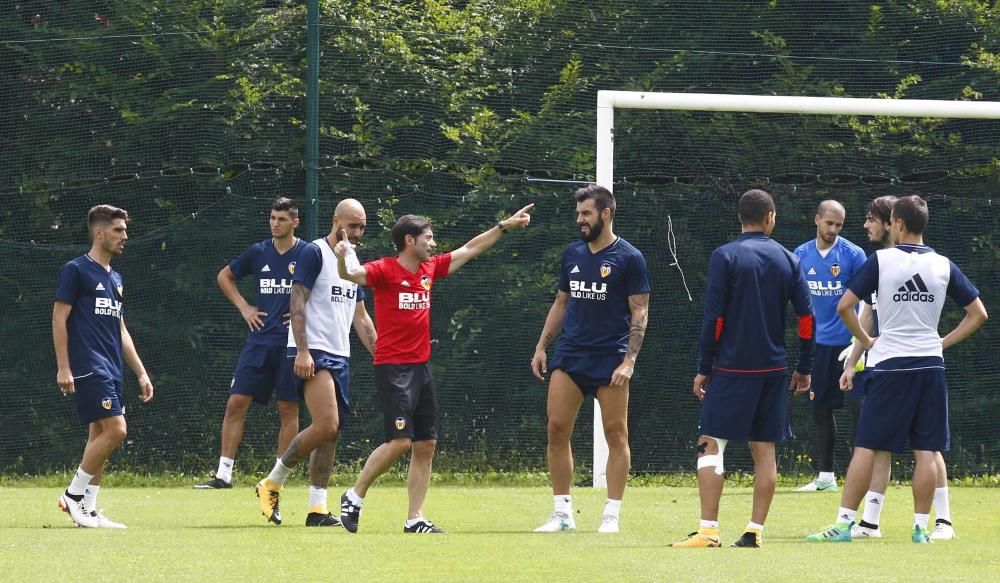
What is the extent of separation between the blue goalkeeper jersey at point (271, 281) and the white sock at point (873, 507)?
4760mm

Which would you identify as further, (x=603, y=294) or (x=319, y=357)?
(x=319, y=357)

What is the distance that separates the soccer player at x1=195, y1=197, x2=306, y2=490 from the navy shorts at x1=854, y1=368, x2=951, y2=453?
14.9 feet

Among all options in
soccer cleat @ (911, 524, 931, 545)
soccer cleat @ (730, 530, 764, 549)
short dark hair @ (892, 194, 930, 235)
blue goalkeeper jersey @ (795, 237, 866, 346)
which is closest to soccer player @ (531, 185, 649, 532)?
soccer cleat @ (730, 530, 764, 549)

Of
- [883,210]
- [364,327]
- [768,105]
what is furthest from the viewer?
[768,105]

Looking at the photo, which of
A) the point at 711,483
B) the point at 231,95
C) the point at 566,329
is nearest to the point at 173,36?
the point at 231,95

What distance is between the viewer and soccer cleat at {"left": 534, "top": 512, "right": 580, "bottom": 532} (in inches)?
Result: 354

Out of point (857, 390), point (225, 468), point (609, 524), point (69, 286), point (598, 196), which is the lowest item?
point (225, 468)

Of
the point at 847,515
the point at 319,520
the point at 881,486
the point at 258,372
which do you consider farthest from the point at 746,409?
the point at 258,372

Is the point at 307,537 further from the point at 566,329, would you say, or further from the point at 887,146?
the point at 887,146

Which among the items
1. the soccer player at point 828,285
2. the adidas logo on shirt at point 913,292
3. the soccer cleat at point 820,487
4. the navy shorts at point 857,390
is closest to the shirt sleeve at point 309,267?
the adidas logo on shirt at point 913,292

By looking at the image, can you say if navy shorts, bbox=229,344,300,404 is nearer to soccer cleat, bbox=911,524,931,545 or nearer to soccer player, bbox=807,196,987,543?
soccer player, bbox=807,196,987,543

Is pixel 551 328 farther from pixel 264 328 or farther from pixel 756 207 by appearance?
pixel 264 328

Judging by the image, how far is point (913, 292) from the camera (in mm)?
8062

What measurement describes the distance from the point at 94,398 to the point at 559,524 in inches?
114
